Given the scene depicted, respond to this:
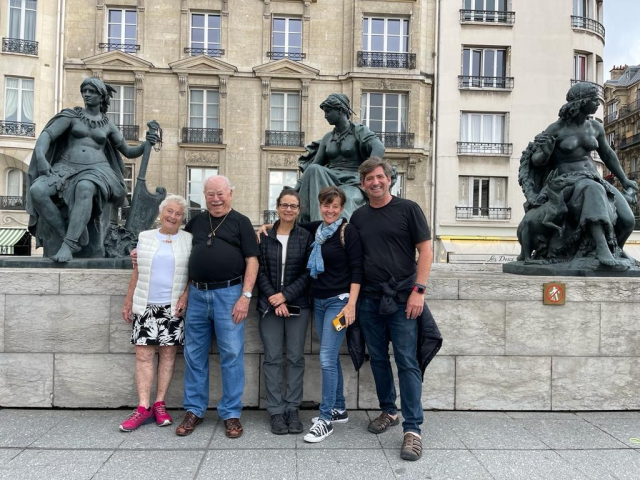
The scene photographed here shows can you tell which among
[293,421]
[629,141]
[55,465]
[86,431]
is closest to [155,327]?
[86,431]

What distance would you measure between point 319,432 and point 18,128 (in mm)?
22463

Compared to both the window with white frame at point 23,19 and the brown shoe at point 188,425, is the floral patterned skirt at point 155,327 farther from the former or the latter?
the window with white frame at point 23,19

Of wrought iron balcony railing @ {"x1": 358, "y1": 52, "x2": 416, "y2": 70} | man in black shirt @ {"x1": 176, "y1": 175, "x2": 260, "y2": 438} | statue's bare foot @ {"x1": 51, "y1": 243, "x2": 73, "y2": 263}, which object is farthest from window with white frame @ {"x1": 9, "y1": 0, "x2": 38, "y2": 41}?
man in black shirt @ {"x1": 176, "y1": 175, "x2": 260, "y2": 438}

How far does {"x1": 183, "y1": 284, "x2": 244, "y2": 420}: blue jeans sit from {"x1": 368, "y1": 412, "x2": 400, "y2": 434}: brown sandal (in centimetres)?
105

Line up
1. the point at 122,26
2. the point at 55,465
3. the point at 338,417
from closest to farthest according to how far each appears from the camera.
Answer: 1. the point at 55,465
2. the point at 338,417
3. the point at 122,26

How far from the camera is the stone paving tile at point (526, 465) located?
3.28m

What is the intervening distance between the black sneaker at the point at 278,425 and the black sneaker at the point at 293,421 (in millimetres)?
38

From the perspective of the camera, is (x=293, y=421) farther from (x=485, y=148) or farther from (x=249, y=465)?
(x=485, y=148)

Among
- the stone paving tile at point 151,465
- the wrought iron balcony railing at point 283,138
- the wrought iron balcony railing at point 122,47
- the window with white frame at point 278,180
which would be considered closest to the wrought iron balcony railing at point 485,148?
the wrought iron balcony railing at point 283,138

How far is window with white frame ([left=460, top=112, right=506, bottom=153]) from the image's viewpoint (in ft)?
79.3

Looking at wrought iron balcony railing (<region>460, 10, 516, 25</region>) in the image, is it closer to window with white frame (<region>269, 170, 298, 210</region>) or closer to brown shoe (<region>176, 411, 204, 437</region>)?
window with white frame (<region>269, 170, 298, 210</region>)

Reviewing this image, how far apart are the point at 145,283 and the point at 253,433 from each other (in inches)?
56.1

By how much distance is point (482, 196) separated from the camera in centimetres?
2412

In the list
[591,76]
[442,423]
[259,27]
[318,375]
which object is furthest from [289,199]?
[591,76]
